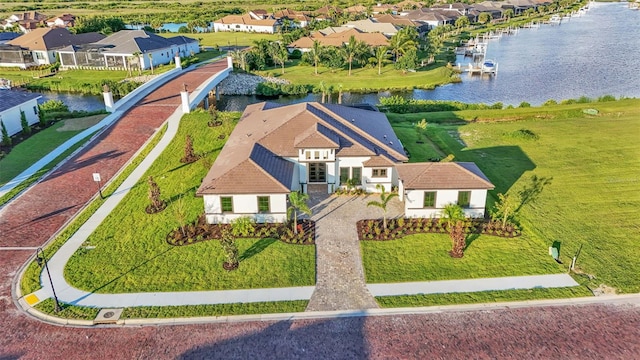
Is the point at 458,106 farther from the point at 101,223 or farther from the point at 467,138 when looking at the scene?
the point at 101,223

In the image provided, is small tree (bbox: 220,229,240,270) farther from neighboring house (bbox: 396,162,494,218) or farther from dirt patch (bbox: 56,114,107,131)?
dirt patch (bbox: 56,114,107,131)

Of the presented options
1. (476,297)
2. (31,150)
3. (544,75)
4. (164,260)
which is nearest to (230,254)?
(164,260)

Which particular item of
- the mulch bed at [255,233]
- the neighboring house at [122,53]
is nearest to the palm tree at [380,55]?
the neighboring house at [122,53]

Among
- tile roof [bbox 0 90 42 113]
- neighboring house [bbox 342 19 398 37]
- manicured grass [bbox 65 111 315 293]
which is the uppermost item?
neighboring house [bbox 342 19 398 37]

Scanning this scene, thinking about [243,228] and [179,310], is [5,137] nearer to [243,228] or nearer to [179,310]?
[243,228]

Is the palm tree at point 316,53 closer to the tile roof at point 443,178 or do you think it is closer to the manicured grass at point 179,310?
the tile roof at point 443,178

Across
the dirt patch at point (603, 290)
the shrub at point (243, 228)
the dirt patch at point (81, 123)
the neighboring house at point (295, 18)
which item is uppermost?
the neighboring house at point (295, 18)

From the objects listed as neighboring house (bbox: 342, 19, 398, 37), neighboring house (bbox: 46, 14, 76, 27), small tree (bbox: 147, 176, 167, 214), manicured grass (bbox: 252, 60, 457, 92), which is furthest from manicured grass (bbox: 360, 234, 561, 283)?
neighboring house (bbox: 46, 14, 76, 27)
